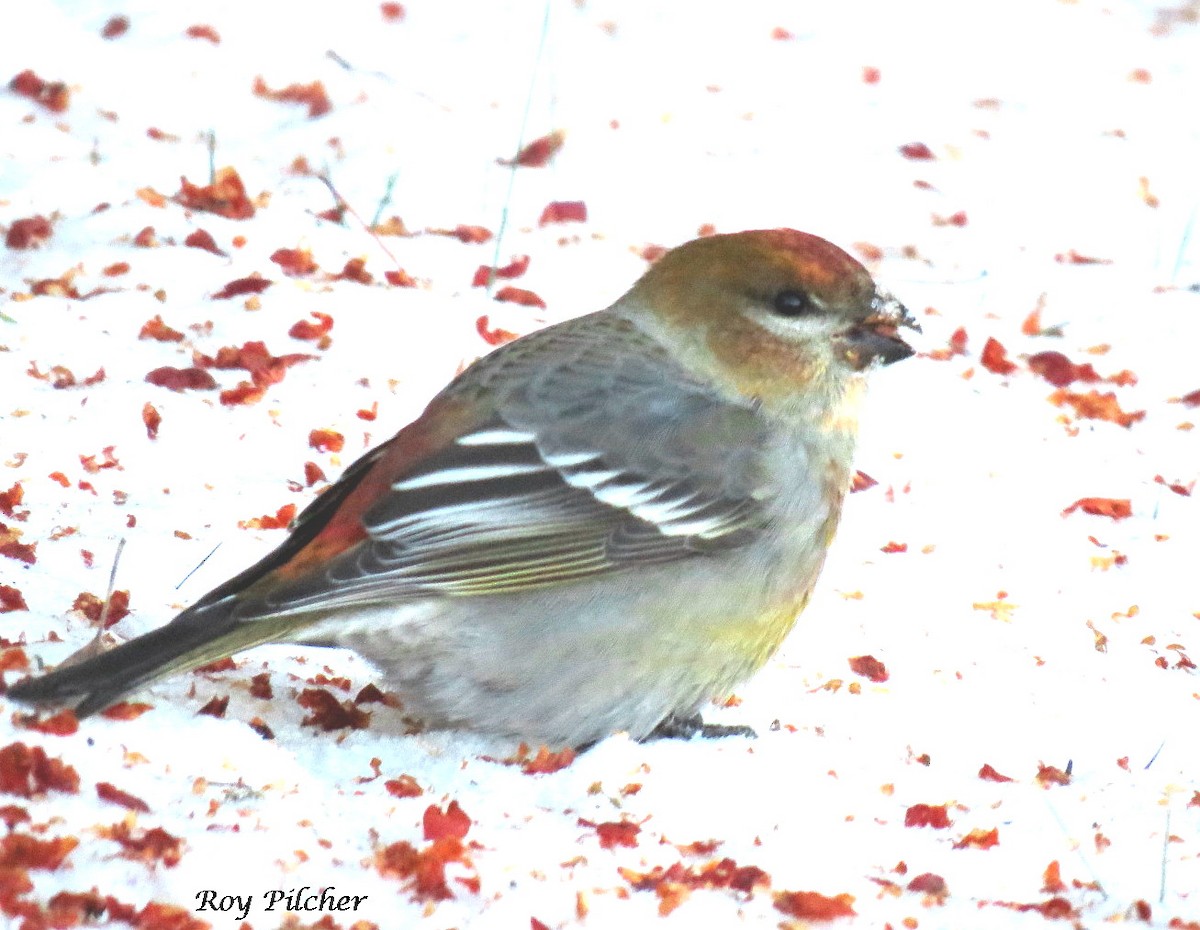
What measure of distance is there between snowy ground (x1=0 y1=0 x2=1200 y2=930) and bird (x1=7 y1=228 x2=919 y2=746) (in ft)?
0.54

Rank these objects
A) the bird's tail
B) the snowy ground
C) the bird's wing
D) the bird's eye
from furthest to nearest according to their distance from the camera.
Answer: the bird's eye, the bird's wing, the bird's tail, the snowy ground

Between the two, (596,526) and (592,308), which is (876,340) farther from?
(592,308)

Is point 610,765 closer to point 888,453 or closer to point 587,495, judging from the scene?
point 587,495

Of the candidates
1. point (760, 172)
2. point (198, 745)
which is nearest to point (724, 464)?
point (198, 745)

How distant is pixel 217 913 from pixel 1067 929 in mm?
1284

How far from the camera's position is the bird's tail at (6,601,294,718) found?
9.96 feet

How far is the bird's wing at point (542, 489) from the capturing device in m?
3.36

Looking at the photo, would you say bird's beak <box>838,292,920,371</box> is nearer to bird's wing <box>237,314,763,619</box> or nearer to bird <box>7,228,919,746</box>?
bird <box>7,228,919,746</box>

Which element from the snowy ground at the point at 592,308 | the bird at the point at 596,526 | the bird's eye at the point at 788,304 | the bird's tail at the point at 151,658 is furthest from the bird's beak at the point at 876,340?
the bird's tail at the point at 151,658

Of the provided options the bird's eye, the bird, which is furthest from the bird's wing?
the bird's eye

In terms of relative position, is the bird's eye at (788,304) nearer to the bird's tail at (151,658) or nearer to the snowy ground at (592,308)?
the snowy ground at (592,308)

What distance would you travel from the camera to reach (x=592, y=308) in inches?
218

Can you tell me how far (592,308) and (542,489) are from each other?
6.79 ft

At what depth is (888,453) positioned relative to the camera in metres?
4.90
